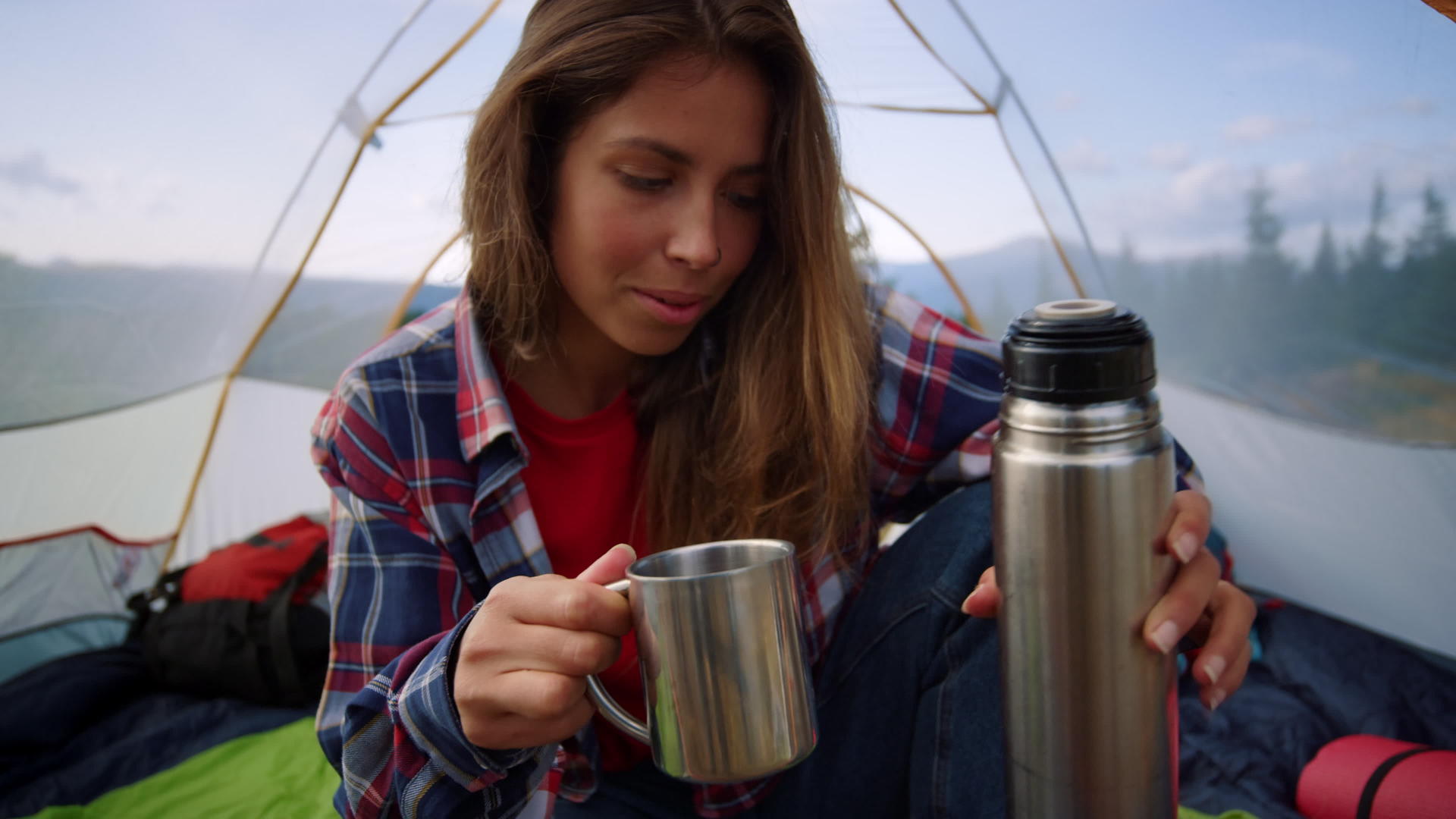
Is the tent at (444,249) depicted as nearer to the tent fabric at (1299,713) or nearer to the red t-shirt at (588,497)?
the tent fabric at (1299,713)

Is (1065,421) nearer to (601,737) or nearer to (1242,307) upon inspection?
(601,737)

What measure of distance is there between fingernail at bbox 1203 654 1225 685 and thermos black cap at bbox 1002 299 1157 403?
0.75 ft

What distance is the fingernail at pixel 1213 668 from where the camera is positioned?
22.0 inches

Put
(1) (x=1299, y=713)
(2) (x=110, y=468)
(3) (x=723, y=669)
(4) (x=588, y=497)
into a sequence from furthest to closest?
(2) (x=110, y=468) < (1) (x=1299, y=713) < (4) (x=588, y=497) < (3) (x=723, y=669)

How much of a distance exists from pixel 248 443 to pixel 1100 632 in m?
2.26

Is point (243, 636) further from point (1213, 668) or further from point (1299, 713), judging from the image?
point (1299, 713)

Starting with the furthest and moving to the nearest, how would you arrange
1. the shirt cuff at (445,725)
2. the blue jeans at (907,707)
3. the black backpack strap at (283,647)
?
the black backpack strap at (283,647), the blue jeans at (907,707), the shirt cuff at (445,725)

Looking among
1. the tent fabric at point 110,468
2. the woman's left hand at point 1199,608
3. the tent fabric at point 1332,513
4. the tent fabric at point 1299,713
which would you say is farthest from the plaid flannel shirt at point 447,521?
the tent fabric at point 110,468

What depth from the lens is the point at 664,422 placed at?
102 cm

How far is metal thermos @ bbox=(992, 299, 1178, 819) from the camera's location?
42cm

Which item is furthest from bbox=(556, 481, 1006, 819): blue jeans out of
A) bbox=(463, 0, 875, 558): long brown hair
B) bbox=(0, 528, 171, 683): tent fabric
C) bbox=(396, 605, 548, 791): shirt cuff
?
bbox=(0, 528, 171, 683): tent fabric

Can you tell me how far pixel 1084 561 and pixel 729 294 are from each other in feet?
2.15

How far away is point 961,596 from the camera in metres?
0.84

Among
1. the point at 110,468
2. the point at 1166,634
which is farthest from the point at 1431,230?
the point at 110,468
